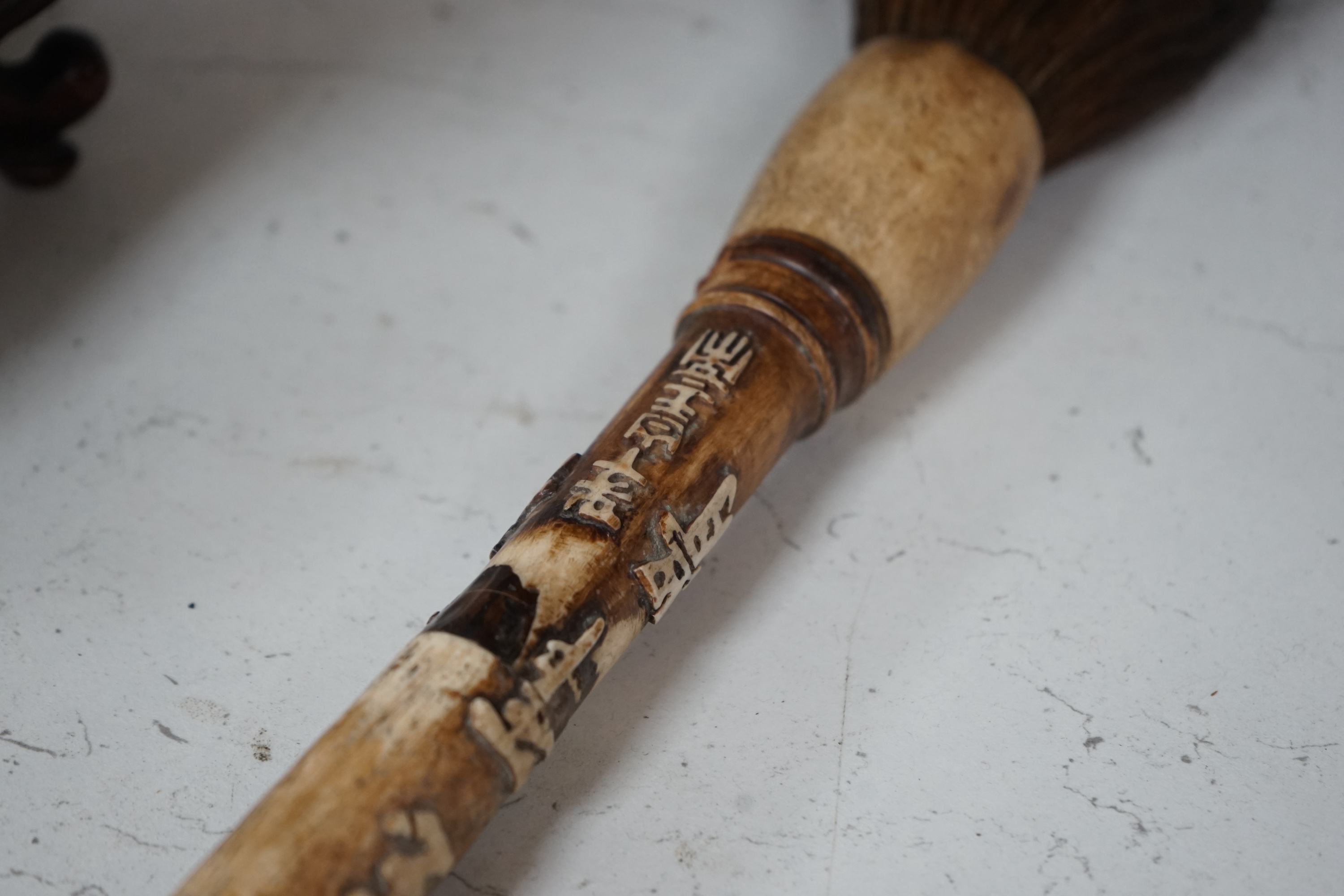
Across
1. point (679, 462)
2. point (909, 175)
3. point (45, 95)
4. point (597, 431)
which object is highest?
point (45, 95)

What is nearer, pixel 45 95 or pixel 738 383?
pixel 738 383

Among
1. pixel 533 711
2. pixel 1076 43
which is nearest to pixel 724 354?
pixel 533 711

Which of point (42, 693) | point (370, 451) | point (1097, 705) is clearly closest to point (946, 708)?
point (1097, 705)

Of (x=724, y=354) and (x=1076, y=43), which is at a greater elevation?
(x=1076, y=43)

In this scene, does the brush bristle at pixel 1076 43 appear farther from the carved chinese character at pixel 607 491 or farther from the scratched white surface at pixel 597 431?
the carved chinese character at pixel 607 491

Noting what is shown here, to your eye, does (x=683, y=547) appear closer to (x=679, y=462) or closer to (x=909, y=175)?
(x=679, y=462)

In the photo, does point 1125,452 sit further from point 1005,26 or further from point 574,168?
point 574,168

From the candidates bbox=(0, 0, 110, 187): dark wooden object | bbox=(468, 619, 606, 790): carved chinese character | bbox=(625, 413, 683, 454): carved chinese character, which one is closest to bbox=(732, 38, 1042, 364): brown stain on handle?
bbox=(625, 413, 683, 454): carved chinese character
